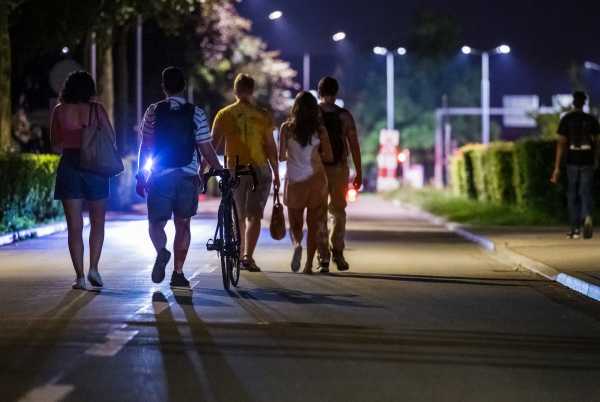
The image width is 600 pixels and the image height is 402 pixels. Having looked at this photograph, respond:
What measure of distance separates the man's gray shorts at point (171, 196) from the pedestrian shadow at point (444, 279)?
7.64 feet

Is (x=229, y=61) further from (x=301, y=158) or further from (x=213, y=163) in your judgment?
(x=213, y=163)

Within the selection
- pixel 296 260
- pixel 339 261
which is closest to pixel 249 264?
pixel 296 260

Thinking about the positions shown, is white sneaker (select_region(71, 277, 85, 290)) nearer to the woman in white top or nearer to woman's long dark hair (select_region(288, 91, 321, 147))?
the woman in white top

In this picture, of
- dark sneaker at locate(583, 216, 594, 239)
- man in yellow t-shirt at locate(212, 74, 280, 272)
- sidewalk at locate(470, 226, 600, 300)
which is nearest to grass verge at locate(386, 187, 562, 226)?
sidewalk at locate(470, 226, 600, 300)

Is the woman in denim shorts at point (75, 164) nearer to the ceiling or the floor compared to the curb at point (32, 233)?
nearer to the ceiling

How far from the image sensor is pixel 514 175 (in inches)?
1212

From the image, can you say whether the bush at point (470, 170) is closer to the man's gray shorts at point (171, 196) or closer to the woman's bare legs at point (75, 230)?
the man's gray shorts at point (171, 196)

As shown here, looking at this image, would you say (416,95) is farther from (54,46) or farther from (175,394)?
(175,394)

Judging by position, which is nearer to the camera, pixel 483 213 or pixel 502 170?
pixel 483 213

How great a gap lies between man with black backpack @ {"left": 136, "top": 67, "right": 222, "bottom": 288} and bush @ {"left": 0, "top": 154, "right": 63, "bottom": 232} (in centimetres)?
959

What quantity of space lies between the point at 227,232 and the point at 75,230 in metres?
1.36

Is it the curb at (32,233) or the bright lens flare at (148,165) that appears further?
the curb at (32,233)

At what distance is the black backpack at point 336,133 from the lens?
15648mm

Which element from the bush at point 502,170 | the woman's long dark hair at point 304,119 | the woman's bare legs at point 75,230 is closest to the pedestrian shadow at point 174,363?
the woman's bare legs at point 75,230
